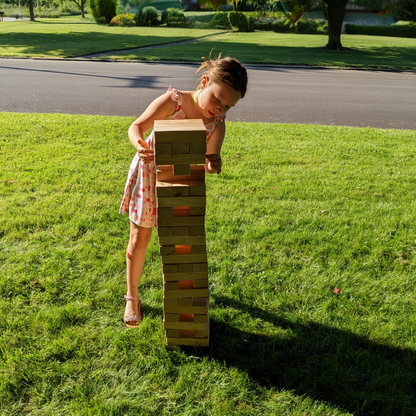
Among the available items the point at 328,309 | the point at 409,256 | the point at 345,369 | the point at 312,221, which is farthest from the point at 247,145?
the point at 345,369

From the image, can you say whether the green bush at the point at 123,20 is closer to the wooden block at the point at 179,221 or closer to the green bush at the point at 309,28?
the green bush at the point at 309,28

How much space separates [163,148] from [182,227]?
424 mm

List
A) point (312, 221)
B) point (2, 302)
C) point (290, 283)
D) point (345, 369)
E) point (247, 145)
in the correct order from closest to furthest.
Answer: point (345, 369), point (2, 302), point (290, 283), point (312, 221), point (247, 145)

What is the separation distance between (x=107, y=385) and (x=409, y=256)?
2589 millimetres

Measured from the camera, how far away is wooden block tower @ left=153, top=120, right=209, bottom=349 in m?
1.83

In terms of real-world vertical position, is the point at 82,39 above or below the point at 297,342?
above

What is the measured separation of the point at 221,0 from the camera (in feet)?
141

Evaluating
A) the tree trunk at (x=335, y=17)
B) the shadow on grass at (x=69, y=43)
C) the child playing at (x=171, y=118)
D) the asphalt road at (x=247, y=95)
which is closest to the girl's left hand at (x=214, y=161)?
the child playing at (x=171, y=118)

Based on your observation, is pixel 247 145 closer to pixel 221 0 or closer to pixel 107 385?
pixel 107 385

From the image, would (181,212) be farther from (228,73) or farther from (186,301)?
(228,73)

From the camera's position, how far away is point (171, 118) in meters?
2.20

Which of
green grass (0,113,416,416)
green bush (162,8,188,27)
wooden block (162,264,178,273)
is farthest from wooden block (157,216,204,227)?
green bush (162,8,188,27)

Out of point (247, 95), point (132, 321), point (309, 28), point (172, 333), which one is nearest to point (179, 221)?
point (172, 333)

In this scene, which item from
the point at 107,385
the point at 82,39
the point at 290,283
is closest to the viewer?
the point at 107,385
